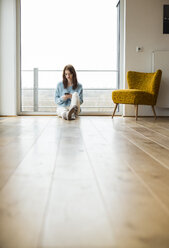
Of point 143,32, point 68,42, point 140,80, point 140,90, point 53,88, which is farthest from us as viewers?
point 53,88

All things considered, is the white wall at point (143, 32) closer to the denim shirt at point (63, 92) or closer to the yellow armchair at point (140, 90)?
the yellow armchair at point (140, 90)

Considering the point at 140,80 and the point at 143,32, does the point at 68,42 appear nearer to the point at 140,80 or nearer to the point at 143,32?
the point at 143,32

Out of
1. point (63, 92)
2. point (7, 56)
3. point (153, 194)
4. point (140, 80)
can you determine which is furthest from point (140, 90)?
point (153, 194)

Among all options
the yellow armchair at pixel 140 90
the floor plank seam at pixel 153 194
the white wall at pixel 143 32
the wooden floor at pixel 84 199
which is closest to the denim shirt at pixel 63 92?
the yellow armchair at pixel 140 90

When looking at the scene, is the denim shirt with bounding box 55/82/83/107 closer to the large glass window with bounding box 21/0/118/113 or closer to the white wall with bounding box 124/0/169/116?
the large glass window with bounding box 21/0/118/113

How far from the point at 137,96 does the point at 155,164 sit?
3.14 meters

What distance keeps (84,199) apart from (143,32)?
15.4 ft

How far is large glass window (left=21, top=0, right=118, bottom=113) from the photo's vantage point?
558 cm

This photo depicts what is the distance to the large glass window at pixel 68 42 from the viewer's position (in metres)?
5.58

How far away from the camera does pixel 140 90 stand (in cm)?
459

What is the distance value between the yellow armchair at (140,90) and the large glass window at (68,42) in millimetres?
645

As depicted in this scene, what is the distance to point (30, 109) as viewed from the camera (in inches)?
222

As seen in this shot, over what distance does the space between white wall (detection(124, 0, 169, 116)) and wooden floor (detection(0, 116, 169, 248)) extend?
12.0 feet

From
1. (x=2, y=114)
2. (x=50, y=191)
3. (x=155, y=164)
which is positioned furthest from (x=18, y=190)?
(x=2, y=114)
